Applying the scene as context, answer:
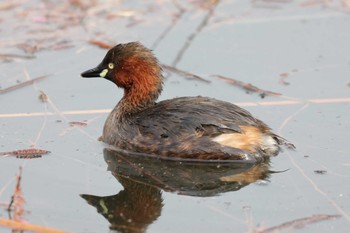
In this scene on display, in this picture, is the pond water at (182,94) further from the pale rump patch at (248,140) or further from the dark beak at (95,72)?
the dark beak at (95,72)

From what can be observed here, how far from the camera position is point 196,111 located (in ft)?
23.1

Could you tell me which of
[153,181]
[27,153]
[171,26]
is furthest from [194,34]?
[153,181]

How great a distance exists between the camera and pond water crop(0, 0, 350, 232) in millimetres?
5930

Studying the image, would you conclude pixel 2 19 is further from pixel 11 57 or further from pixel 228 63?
pixel 228 63

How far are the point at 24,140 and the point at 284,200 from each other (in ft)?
7.75

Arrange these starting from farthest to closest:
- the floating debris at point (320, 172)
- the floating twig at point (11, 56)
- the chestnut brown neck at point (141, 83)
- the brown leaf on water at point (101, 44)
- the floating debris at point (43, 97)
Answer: the brown leaf on water at point (101, 44), the floating twig at point (11, 56), the floating debris at point (43, 97), the chestnut brown neck at point (141, 83), the floating debris at point (320, 172)

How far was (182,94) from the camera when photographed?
27.2 ft

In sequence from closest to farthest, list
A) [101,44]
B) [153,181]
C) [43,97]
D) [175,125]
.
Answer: [153,181] → [175,125] → [43,97] → [101,44]

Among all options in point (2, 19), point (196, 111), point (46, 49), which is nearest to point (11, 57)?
point (46, 49)

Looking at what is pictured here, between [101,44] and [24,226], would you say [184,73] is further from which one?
[24,226]

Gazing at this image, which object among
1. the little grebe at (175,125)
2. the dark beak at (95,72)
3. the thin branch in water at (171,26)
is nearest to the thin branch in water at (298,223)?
the little grebe at (175,125)

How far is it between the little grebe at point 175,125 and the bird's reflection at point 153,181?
0.31 feet

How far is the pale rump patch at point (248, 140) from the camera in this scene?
22.6ft

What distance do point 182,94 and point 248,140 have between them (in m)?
1.53
